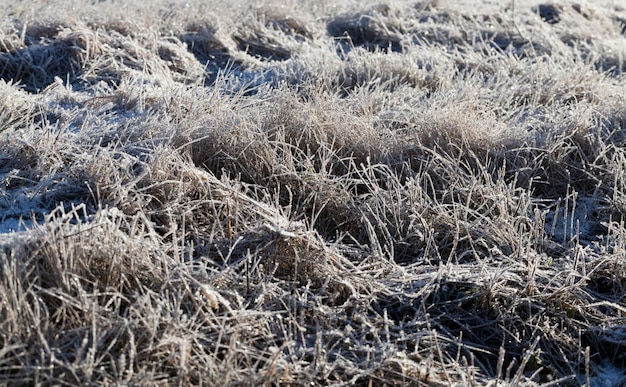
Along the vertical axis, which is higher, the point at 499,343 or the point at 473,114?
the point at 473,114

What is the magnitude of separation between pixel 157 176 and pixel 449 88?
2450 millimetres

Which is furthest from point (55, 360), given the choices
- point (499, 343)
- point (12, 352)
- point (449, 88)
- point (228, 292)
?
point (449, 88)

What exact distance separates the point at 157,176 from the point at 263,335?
3.45ft

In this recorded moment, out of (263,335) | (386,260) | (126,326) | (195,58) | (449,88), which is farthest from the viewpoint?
(195,58)

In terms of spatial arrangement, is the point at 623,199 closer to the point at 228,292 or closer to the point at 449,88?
the point at 449,88

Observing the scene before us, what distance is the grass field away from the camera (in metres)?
2.41

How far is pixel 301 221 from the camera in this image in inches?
123

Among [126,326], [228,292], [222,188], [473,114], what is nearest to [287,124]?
[222,188]

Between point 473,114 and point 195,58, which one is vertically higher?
point 473,114

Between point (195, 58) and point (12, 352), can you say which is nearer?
point (12, 352)

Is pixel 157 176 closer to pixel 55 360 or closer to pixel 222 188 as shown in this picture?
pixel 222 188

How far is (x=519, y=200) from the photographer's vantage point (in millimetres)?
3547

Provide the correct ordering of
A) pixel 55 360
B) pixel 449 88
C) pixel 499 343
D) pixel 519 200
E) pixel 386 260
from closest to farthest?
pixel 55 360 → pixel 499 343 → pixel 386 260 → pixel 519 200 → pixel 449 88

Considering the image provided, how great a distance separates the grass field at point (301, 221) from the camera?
241 cm
